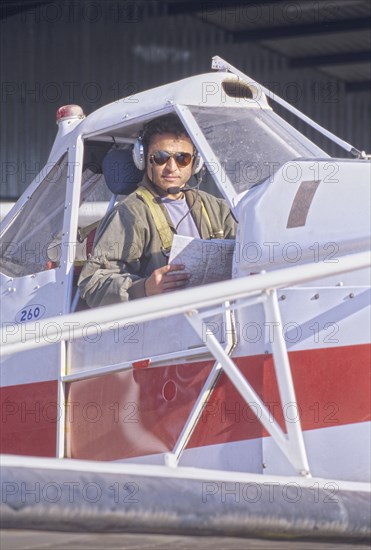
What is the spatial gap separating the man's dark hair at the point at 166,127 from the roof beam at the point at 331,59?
18.1 meters

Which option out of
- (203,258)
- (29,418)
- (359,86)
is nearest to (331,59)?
(359,86)

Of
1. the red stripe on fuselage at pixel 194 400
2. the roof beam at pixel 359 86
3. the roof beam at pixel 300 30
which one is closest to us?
the red stripe on fuselage at pixel 194 400

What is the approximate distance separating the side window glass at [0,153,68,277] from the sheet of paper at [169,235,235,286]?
3.19ft

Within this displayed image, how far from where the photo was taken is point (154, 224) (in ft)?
15.7

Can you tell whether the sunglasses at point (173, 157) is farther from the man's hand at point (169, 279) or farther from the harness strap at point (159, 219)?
the man's hand at point (169, 279)

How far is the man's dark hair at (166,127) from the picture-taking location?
16.3ft

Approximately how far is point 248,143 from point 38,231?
1.36 meters

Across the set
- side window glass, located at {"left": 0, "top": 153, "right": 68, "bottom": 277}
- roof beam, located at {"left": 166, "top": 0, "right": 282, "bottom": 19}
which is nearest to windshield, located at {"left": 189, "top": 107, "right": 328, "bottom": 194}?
side window glass, located at {"left": 0, "top": 153, "right": 68, "bottom": 277}

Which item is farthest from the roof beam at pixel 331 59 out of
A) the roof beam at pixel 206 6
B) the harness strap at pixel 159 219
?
the harness strap at pixel 159 219

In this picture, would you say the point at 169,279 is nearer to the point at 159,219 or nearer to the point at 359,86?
the point at 159,219

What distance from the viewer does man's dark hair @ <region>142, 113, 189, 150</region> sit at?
4957mm

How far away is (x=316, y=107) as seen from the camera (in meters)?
24.7

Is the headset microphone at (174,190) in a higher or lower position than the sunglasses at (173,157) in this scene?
lower

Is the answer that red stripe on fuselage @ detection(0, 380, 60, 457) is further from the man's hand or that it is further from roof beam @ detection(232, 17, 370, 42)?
roof beam @ detection(232, 17, 370, 42)
